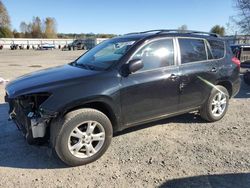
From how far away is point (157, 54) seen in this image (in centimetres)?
478

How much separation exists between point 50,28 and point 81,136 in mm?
113753

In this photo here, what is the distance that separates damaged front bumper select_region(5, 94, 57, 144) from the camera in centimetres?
381

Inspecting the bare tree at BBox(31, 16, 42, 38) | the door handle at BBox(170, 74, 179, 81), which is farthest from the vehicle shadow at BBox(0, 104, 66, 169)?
the bare tree at BBox(31, 16, 42, 38)

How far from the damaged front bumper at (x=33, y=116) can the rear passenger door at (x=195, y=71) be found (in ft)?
7.82

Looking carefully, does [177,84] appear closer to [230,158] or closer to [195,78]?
[195,78]

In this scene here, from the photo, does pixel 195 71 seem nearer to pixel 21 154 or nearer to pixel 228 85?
pixel 228 85

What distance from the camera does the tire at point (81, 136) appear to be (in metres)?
3.82

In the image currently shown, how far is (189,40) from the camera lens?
17.3ft

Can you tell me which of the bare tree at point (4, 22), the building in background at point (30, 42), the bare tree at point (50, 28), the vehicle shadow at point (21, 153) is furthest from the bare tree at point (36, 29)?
the vehicle shadow at point (21, 153)

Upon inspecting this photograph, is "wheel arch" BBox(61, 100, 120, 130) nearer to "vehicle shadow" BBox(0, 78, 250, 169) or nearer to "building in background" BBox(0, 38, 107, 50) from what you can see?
"vehicle shadow" BBox(0, 78, 250, 169)

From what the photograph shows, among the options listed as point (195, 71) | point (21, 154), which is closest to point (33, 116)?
point (21, 154)

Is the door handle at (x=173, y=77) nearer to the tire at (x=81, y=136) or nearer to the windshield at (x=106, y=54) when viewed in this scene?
the windshield at (x=106, y=54)

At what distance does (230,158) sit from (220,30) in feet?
251

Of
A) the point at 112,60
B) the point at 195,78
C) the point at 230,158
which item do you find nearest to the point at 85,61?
the point at 112,60
